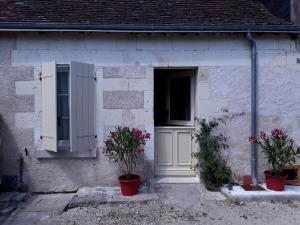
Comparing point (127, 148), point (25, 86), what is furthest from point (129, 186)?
point (25, 86)

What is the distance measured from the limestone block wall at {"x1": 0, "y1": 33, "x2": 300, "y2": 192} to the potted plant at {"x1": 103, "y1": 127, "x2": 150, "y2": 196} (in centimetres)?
35

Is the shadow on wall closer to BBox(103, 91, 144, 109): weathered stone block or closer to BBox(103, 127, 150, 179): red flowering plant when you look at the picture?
BBox(103, 127, 150, 179): red flowering plant

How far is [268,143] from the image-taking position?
5.82 meters

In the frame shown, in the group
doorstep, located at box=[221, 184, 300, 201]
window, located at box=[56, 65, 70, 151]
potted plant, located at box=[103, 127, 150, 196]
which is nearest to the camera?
doorstep, located at box=[221, 184, 300, 201]

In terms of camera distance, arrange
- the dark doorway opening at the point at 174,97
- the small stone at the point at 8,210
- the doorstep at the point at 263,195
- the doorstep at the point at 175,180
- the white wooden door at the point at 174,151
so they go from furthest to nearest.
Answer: the dark doorway opening at the point at 174,97, the white wooden door at the point at 174,151, the doorstep at the point at 175,180, the doorstep at the point at 263,195, the small stone at the point at 8,210

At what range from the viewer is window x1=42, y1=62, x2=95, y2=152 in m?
5.66

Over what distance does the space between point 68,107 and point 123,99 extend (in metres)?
1.00

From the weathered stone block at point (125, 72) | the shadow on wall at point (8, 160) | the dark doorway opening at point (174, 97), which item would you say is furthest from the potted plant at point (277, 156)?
the shadow on wall at point (8, 160)

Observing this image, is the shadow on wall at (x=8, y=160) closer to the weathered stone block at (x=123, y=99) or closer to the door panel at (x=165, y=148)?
the weathered stone block at (x=123, y=99)

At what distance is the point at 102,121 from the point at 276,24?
3636 millimetres

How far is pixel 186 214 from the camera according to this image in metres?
5.02

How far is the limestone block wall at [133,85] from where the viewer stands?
6.03m

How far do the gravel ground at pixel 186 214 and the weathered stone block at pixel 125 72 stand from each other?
7.48 ft

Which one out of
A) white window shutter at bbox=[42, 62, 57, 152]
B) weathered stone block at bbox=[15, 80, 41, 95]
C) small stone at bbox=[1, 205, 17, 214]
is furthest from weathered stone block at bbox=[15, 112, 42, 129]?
small stone at bbox=[1, 205, 17, 214]
